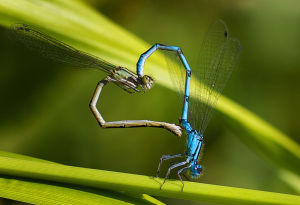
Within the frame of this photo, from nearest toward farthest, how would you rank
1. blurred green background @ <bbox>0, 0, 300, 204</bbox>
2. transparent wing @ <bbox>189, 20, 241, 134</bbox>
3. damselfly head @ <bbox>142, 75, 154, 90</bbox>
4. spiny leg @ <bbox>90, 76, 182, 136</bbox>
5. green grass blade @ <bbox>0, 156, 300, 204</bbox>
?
green grass blade @ <bbox>0, 156, 300, 204</bbox>
damselfly head @ <bbox>142, 75, 154, 90</bbox>
spiny leg @ <bbox>90, 76, 182, 136</bbox>
transparent wing @ <bbox>189, 20, 241, 134</bbox>
blurred green background @ <bbox>0, 0, 300, 204</bbox>

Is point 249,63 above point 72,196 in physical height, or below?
above

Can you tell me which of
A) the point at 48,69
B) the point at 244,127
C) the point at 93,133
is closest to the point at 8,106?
the point at 48,69

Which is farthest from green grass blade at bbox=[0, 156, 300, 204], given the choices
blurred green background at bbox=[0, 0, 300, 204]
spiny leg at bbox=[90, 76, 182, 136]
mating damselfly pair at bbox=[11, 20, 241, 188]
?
blurred green background at bbox=[0, 0, 300, 204]

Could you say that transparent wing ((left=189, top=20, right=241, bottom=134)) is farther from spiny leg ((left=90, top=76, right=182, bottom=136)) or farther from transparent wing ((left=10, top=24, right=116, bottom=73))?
transparent wing ((left=10, top=24, right=116, bottom=73))

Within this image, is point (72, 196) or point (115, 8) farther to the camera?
point (115, 8)

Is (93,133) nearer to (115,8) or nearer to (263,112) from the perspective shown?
(115,8)

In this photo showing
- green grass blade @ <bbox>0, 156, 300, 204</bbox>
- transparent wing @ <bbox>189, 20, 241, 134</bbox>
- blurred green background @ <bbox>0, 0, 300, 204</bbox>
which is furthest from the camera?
blurred green background @ <bbox>0, 0, 300, 204</bbox>

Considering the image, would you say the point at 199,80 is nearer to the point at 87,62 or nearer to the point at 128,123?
the point at 128,123
